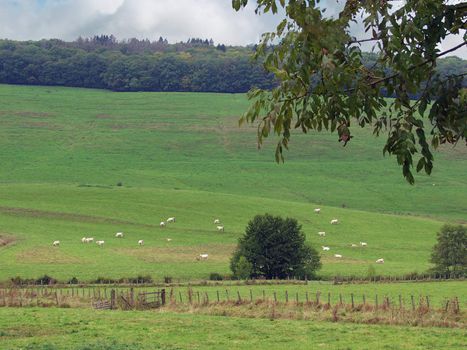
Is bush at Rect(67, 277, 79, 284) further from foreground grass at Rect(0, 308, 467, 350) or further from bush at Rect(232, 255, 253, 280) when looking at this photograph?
foreground grass at Rect(0, 308, 467, 350)

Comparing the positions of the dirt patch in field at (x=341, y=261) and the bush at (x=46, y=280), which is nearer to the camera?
the bush at (x=46, y=280)

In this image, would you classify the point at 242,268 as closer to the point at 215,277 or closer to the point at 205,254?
the point at 215,277

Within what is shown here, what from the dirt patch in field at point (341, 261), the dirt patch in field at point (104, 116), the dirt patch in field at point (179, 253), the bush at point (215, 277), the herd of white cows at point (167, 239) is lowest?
the bush at point (215, 277)

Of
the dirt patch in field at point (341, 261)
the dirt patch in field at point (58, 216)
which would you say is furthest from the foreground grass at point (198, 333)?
the dirt patch in field at point (58, 216)

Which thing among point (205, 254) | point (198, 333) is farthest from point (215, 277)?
point (198, 333)

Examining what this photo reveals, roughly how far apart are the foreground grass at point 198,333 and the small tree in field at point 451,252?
37.5 m

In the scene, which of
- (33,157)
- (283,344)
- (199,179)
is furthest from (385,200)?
(283,344)

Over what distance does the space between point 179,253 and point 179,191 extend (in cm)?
3485

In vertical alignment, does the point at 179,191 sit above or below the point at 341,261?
above

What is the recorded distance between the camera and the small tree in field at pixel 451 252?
68812mm

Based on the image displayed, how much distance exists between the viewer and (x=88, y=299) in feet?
146

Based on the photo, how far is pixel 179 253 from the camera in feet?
253

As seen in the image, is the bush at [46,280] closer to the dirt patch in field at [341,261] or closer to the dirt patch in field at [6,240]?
the dirt patch in field at [6,240]

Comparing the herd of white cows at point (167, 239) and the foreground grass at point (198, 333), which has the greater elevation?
the herd of white cows at point (167, 239)
